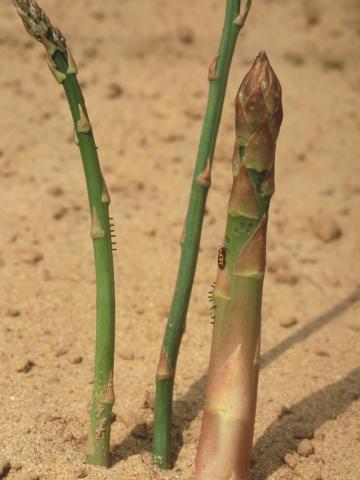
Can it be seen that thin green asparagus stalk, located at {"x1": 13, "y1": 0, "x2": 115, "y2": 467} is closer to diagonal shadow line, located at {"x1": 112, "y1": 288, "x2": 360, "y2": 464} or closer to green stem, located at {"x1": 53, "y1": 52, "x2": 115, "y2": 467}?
green stem, located at {"x1": 53, "y1": 52, "x2": 115, "y2": 467}

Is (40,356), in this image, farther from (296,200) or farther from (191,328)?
(296,200)

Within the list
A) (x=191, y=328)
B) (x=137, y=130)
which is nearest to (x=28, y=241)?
(x=191, y=328)

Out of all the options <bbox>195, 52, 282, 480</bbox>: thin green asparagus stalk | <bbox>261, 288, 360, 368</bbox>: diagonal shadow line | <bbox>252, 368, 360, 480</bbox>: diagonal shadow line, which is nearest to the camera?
<bbox>195, 52, 282, 480</bbox>: thin green asparagus stalk

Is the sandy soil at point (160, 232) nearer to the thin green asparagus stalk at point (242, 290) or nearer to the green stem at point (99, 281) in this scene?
the green stem at point (99, 281)

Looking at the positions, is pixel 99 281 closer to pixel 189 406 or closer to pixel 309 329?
pixel 189 406

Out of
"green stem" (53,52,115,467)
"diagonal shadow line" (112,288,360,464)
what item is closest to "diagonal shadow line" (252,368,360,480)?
"diagonal shadow line" (112,288,360,464)

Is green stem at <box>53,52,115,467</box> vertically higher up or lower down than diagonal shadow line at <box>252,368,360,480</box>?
higher up

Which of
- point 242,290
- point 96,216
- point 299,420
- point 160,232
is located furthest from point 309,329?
point 96,216

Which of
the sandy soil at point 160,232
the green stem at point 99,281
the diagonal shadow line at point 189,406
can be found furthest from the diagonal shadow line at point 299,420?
the green stem at point 99,281
